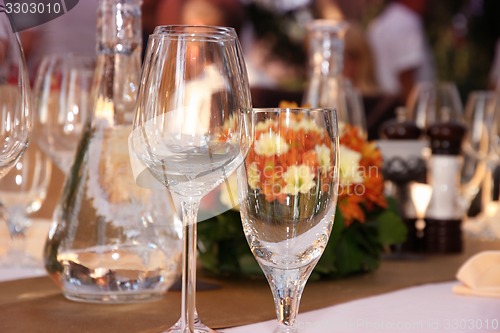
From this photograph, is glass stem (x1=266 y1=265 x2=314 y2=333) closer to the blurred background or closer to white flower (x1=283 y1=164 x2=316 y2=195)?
white flower (x1=283 y1=164 x2=316 y2=195)

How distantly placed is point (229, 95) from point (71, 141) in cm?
56

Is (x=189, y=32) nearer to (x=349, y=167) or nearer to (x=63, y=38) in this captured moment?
(x=349, y=167)

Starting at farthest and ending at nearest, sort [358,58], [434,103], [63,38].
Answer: [358,58]
[434,103]
[63,38]

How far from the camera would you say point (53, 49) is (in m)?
1.73

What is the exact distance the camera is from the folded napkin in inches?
35.6

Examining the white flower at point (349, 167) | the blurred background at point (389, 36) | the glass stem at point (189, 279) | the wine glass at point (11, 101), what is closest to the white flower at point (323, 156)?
the glass stem at point (189, 279)

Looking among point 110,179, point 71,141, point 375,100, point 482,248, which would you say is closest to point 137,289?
point 110,179

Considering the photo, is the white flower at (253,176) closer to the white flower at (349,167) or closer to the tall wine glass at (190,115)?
the tall wine glass at (190,115)

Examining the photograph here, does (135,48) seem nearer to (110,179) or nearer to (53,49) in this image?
(110,179)

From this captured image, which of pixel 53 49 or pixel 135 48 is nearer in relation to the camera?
pixel 135 48

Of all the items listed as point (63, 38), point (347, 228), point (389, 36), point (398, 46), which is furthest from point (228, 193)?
point (389, 36)

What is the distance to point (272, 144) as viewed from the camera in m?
0.66

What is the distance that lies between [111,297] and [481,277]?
Answer: 1.30 feet

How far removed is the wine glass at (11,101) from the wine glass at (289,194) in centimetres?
18
